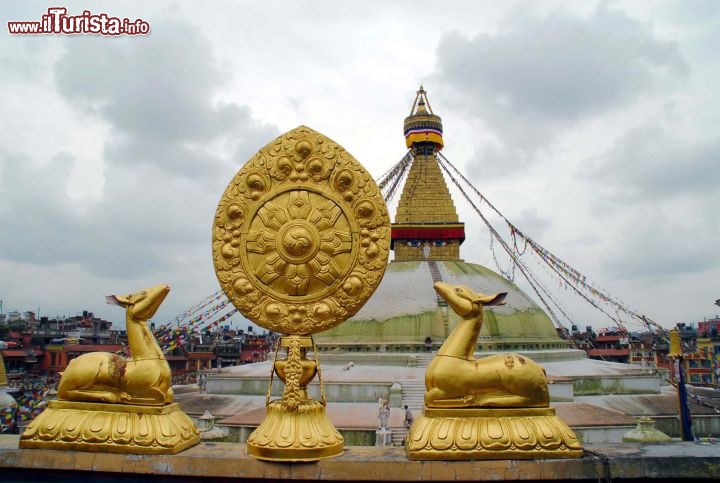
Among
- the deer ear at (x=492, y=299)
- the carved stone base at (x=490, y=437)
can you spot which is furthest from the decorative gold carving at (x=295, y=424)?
the deer ear at (x=492, y=299)

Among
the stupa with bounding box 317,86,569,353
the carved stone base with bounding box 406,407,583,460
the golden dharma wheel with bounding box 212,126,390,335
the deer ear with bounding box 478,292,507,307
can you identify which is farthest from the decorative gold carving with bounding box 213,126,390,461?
the stupa with bounding box 317,86,569,353

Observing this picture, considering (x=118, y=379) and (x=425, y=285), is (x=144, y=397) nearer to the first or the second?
(x=118, y=379)

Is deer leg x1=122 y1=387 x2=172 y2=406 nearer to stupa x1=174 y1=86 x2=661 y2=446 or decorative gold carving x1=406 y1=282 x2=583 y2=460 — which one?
decorative gold carving x1=406 y1=282 x2=583 y2=460

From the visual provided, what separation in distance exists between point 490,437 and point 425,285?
54.1 ft

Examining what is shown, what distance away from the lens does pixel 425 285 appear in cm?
2123

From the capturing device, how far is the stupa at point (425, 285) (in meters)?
19.3

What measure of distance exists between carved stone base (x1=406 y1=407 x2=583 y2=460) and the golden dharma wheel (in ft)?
4.32

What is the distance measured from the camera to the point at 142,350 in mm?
5438

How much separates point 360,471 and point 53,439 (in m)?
2.85

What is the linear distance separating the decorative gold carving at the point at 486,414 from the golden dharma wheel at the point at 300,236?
109cm

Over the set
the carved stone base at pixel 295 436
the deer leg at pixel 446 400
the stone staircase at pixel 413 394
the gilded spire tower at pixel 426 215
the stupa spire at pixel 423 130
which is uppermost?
the stupa spire at pixel 423 130

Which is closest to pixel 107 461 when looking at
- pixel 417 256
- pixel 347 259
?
pixel 347 259

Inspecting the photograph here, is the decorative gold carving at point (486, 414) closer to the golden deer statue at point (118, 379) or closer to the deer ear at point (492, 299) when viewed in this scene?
the deer ear at point (492, 299)

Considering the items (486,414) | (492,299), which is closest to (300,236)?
(492,299)
